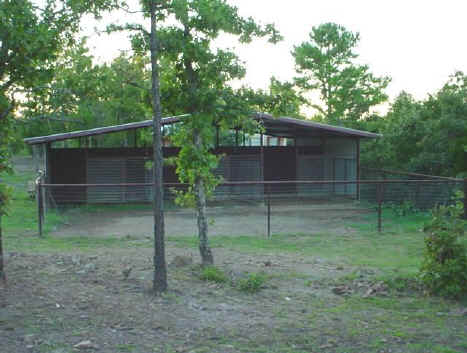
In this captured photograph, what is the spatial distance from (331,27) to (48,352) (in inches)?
1408

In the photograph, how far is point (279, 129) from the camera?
23469mm

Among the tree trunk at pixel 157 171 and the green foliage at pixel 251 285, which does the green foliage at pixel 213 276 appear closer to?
the green foliage at pixel 251 285

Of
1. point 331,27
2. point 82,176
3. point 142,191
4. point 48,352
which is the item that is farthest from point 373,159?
point 48,352

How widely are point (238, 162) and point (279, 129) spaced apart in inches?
89.5

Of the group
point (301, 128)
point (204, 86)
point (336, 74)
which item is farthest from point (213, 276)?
point (336, 74)

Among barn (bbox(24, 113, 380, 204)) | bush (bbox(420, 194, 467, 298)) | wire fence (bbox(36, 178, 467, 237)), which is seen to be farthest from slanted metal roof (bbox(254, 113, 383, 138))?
bush (bbox(420, 194, 467, 298))

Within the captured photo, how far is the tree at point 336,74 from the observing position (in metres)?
37.9

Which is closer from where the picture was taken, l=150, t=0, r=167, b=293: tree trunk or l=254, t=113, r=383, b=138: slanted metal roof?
l=150, t=0, r=167, b=293: tree trunk

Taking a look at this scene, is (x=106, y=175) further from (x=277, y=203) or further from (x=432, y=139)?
(x=432, y=139)

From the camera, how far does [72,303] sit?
6602 mm

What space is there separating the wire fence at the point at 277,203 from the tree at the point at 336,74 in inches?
605

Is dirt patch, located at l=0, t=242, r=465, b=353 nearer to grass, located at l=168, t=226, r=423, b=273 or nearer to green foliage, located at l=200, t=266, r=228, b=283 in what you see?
green foliage, located at l=200, t=266, r=228, b=283

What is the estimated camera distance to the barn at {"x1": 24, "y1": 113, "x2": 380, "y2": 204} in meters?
21.9

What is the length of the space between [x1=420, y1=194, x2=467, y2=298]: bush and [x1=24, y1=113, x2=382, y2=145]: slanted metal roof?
1021 centimetres
